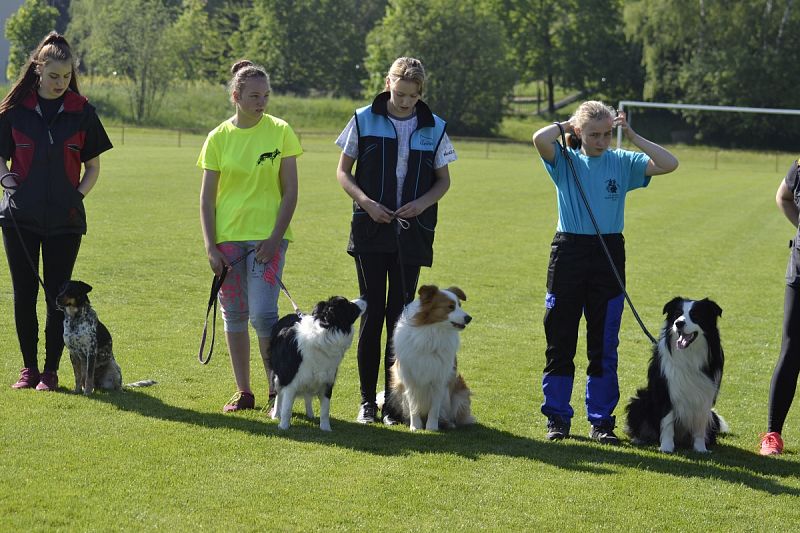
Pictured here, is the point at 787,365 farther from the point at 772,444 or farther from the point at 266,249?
the point at 266,249

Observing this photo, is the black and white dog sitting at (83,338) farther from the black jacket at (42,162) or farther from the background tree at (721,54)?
the background tree at (721,54)

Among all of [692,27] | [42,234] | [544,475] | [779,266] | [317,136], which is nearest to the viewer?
[544,475]

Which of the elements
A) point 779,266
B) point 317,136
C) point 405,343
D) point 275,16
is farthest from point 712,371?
point 275,16

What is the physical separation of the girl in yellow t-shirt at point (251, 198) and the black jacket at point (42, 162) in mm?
855

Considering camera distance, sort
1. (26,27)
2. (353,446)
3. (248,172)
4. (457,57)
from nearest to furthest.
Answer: (353,446)
(248,172)
(457,57)
(26,27)

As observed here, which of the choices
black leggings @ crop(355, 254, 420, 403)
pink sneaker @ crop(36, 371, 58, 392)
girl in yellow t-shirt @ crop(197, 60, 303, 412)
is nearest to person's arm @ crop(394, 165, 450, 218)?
black leggings @ crop(355, 254, 420, 403)

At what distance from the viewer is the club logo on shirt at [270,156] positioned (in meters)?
6.20

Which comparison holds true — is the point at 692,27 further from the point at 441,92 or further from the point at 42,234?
the point at 42,234

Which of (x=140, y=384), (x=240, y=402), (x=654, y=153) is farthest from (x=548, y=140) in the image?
(x=140, y=384)

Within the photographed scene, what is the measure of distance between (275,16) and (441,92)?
19.3 meters

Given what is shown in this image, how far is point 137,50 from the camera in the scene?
64750 millimetres

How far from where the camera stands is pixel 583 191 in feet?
19.4

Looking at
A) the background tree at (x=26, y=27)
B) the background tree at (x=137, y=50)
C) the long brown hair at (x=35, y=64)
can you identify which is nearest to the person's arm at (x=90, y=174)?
the long brown hair at (x=35, y=64)

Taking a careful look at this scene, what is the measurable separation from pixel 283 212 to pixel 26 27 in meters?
72.4
